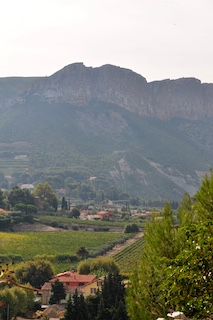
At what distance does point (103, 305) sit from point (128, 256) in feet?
115

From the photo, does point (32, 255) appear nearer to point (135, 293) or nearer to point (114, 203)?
point (135, 293)

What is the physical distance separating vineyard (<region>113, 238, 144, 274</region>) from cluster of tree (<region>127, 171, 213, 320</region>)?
33587mm

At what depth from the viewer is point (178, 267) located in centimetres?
1178

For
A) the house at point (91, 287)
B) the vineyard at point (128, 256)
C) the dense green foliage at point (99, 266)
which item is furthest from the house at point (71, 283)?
the vineyard at point (128, 256)

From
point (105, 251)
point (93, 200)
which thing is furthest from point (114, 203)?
point (105, 251)

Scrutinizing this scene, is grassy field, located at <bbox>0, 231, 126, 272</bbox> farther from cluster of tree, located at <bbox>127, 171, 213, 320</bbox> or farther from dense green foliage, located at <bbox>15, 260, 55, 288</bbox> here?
cluster of tree, located at <bbox>127, 171, 213, 320</bbox>

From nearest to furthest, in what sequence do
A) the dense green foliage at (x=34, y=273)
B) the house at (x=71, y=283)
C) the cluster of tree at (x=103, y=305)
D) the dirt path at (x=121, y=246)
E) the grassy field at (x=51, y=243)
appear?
the cluster of tree at (x=103, y=305)
the house at (x=71, y=283)
the dense green foliage at (x=34, y=273)
the grassy field at (x=51, y=243)
the dirt path at (x=121, y=246)

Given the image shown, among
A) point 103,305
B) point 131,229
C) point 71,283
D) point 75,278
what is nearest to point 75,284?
point 71,283

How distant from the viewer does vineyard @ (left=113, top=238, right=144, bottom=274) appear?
209ft

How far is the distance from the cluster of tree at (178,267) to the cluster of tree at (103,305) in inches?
317

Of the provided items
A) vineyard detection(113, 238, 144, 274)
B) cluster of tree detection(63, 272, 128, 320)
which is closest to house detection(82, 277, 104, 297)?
vineyard detection(113, 238, 144, 274)

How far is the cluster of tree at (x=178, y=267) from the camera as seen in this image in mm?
11695

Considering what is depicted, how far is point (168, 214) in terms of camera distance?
2419 centimetres

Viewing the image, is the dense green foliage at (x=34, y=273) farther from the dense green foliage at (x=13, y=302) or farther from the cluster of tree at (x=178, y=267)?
the cluster of tree at (x=178, y=267)
